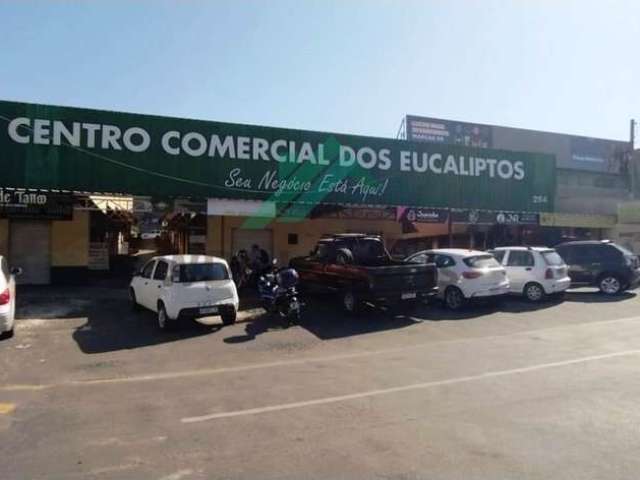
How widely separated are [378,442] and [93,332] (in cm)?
874

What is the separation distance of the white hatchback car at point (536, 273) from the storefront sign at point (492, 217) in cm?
623

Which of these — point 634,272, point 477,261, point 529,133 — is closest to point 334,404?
point 477,261

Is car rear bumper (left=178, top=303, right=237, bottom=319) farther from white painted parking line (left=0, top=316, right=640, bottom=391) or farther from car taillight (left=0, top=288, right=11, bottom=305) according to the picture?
car taillight (left=0, top=288, right=11, bottom=305)

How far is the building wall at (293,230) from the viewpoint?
22.2m

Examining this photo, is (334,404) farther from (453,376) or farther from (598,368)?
(598,368)

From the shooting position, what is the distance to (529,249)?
1664cm

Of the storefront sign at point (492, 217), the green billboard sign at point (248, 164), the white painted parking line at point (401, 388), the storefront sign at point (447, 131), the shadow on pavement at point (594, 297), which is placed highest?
the storefront sign at point (447, 131)

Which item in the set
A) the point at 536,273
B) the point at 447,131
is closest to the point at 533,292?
the point at 536,273

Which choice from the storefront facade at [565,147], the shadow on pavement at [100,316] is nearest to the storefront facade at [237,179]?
the shadow on pavement at [100,316]

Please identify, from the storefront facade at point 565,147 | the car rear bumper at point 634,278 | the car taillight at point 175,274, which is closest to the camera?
the car taillight at point 175,274

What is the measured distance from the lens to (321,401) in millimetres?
6719

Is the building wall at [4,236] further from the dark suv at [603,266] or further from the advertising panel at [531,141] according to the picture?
the advertising panel at [531,141]

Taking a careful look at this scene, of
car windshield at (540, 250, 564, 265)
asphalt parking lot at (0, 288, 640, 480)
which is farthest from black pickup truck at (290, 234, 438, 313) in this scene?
car windshield at (540, 250, 564, 265)

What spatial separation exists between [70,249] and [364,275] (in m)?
11.9
